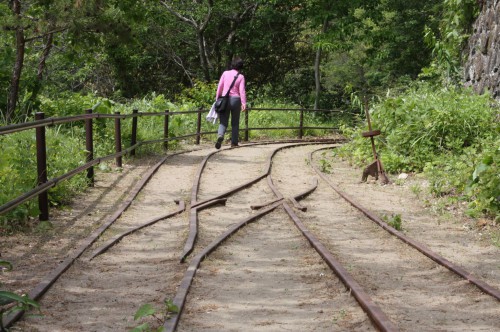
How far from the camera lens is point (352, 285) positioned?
237 inches

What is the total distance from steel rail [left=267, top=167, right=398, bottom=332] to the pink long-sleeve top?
23.2 ft

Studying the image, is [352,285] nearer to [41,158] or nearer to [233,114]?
[41,158]

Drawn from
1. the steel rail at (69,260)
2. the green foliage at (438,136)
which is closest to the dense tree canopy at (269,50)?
the green foliage at (438,136)

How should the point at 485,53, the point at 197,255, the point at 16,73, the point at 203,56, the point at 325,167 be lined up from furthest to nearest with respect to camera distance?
1. the point at 203,56
2. the point at 485,53
3. the point at 325,167
4. the point at 16,73
5. the point at 197,255

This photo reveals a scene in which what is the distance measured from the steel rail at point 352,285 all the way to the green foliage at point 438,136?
3.29m

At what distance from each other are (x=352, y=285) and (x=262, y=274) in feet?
3.38

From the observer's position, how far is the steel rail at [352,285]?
→ 196 inches

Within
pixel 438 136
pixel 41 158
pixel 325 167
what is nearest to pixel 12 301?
pixel 41 158

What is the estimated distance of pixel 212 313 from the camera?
551 centimetres

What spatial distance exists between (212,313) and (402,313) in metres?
1.36

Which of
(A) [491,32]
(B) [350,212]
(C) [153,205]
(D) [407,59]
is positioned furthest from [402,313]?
(D) [407,59]

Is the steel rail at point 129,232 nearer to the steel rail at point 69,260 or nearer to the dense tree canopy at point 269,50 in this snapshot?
the steel rail at point 69,260

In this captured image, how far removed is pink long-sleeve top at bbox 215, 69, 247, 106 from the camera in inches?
627

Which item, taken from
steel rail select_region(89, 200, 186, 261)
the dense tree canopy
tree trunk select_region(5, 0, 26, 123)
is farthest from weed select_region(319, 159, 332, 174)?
the dense tree canopy
